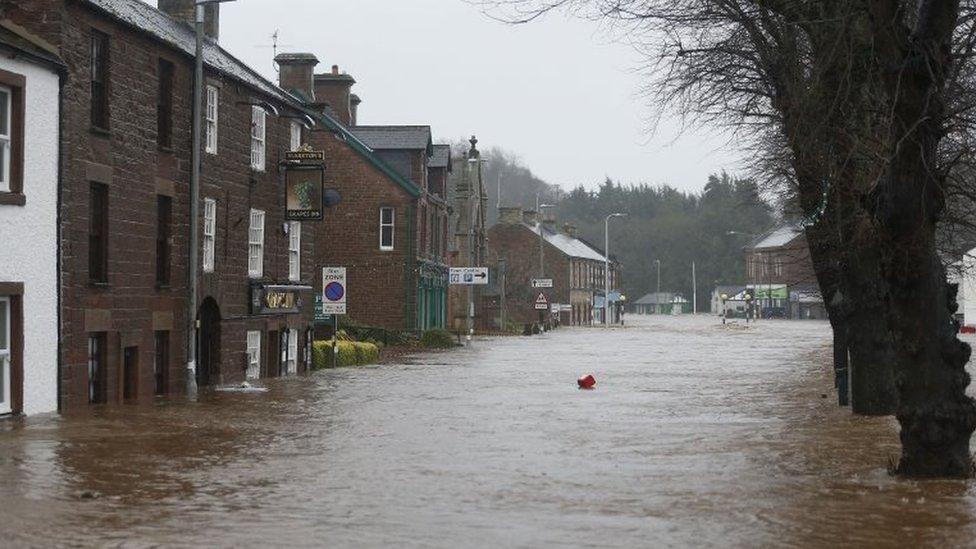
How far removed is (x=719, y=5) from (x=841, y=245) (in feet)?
14.2

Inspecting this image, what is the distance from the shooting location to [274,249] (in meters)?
35.3

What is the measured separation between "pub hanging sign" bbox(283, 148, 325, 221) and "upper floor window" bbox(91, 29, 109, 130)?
33.3ft

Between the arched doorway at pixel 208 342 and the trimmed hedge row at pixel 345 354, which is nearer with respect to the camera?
the arched doorway at pixel 208 342

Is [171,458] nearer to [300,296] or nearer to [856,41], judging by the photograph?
[856,41]

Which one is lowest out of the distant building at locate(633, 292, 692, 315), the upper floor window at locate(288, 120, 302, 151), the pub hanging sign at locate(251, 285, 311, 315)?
the pub hanging sign at locate(251, 285, 311, 315)

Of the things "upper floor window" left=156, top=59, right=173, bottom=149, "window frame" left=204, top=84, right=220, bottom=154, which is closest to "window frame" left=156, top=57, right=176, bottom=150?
"upper floor window" left=156, top=59, right=173, bottom=149

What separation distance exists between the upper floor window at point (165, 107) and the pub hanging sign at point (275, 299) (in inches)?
239

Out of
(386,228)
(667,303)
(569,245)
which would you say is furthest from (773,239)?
(386,228)

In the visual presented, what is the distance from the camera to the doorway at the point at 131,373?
86.4 ft

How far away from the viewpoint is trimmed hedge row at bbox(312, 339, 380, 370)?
40469 millimetres

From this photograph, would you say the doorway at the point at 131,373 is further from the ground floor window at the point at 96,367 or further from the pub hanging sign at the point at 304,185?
the pub hanging sign at the point at 304,185

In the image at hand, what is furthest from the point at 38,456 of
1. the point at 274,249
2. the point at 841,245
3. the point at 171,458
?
the point at 274,249

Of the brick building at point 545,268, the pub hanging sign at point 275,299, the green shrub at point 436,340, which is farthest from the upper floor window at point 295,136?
the brick building at point 545,268

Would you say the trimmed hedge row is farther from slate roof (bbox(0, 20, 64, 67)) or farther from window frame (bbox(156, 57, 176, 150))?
slate roof (bbox(0, 20, 64, 67))
